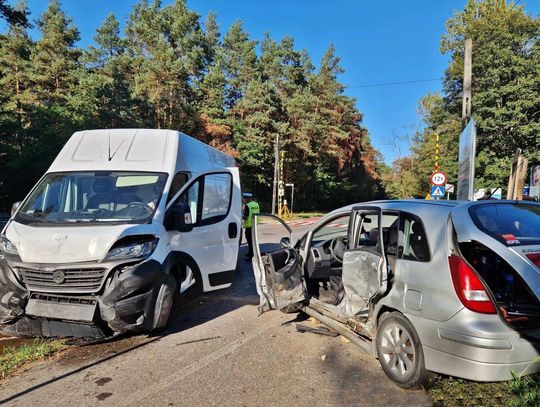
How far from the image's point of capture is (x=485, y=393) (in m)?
3.19

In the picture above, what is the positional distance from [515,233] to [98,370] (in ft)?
12.9

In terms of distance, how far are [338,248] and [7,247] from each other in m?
3.95

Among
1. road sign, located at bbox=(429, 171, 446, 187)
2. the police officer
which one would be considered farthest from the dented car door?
road sign, located at bbox=(429, 171, 446, 187)

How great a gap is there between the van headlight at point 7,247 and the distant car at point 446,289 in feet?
11.7

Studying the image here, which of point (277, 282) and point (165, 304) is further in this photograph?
point (277, 282)

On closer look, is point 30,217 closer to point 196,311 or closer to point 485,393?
point 196,311

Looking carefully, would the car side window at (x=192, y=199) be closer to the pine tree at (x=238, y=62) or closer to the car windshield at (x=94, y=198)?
the car windshield at (x=94, y=198)

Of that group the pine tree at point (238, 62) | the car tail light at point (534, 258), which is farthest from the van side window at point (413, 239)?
the pine tree at point (238, 62)

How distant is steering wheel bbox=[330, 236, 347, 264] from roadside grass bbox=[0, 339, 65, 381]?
135 inches

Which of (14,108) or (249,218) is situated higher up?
(14,108)

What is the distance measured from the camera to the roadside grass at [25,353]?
3.85m

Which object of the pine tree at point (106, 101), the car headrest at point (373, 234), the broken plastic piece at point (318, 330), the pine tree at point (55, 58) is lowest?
the broken plastic piece at point (318, 330)

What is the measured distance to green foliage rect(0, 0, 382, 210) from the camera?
28.8m

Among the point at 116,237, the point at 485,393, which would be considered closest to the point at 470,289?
the point at 485,393
